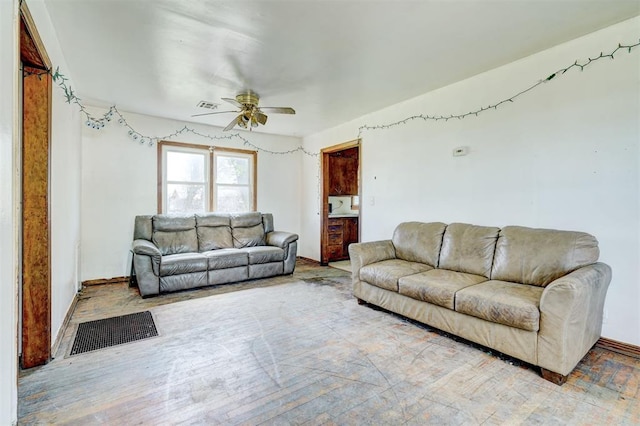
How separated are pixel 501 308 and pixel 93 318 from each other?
147 inches

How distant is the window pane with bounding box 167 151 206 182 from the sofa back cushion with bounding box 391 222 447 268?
11.5 feet

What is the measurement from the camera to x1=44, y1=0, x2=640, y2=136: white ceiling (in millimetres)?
2178

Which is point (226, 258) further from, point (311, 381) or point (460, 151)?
point (460, 151)

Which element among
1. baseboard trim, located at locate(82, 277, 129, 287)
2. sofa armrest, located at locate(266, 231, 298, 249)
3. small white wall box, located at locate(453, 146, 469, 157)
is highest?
small white wall box, located at locate(453, 146, 469, 157)

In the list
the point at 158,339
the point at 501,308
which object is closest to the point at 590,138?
the point at 501,308

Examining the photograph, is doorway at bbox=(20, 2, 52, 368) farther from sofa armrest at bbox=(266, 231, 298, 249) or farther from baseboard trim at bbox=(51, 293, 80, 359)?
sofa armrest at bbox=(266, 231, 298, 249)

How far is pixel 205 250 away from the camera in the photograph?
464 cm

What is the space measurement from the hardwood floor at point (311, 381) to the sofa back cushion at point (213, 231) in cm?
183

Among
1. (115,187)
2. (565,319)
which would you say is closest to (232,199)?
(115,187)

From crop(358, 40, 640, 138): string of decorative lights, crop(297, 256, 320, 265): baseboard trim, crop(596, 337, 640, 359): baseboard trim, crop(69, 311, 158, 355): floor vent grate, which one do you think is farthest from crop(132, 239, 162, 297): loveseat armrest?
crop(596, 337, 640, 359): baseboard trim

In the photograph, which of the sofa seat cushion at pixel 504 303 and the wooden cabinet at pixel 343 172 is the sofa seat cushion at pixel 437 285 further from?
the wooden cabinet at pixel 343 172

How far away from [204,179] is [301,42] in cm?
338

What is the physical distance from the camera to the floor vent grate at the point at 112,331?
2498 mm

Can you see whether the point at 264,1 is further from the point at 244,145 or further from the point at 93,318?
the point at 244,145
